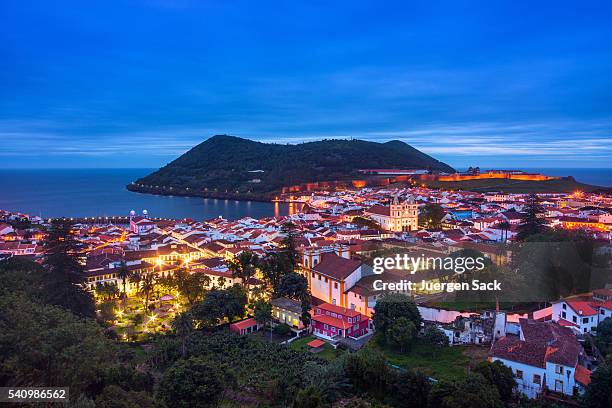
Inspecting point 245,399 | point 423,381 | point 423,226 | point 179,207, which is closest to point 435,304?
point 423,381

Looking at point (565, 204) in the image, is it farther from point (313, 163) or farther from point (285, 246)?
point (313, 163)

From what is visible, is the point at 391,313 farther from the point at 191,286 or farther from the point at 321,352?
the point at 191,286

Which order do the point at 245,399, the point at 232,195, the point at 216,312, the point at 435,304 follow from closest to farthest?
the point at 245,399, the point at 435,304, the point at 216,312, the point at 232,195

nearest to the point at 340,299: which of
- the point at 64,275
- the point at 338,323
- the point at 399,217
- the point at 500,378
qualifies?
the point at 338,323

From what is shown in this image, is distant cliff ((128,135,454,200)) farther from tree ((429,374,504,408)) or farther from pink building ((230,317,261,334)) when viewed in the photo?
tree ((429,374,504,408))

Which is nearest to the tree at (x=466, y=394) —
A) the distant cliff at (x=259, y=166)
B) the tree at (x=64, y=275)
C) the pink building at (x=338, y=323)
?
the pink building at (x=338, y=323)

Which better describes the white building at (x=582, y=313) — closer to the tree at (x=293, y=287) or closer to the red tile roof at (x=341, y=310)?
the red tile roof at (x=341, y=310)

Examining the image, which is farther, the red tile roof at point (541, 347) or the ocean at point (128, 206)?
the ocean at point (128, 206)
